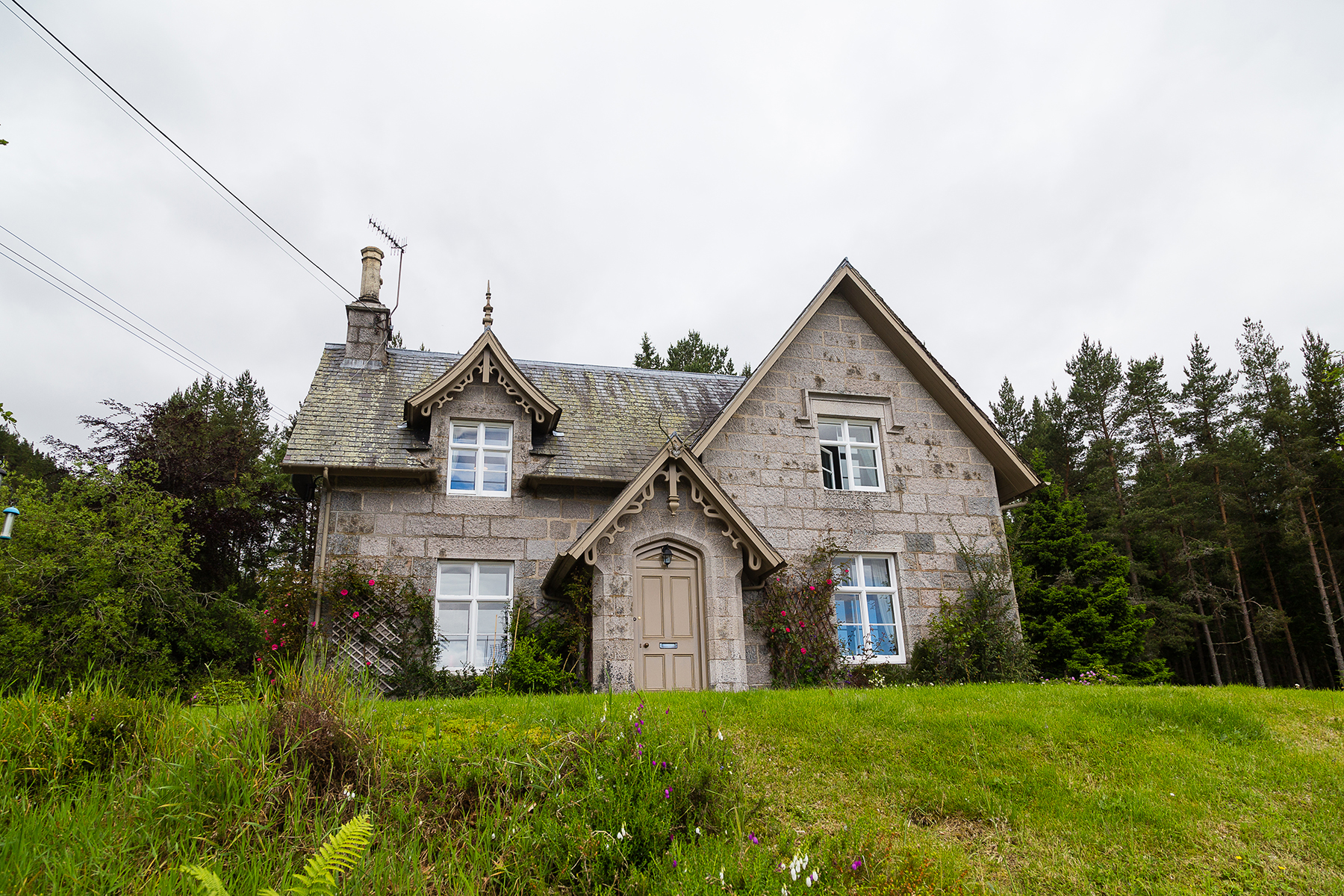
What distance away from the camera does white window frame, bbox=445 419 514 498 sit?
14.6 metres

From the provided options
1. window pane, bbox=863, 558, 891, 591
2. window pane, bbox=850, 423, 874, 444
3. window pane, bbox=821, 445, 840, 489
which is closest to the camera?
window pane, bbox=863, 558, 891, 591

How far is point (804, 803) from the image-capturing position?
261 inches

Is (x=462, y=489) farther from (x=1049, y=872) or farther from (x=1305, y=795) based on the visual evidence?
(x=1305, y=795)

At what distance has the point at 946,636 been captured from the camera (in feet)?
47.4

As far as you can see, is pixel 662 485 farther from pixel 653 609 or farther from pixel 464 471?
pixel 464 471

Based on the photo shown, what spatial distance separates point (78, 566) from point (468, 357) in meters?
9.63

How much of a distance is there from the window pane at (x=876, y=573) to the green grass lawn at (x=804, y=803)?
229 inches

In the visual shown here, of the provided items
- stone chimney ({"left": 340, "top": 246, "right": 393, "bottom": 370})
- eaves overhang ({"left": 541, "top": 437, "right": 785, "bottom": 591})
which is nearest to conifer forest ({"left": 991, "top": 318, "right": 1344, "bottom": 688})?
eaves overhang ({"left": 541, "top": 437, "right": 785, "bottom": 591})

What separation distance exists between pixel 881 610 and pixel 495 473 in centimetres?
810

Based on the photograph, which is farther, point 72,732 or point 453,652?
point 453,652

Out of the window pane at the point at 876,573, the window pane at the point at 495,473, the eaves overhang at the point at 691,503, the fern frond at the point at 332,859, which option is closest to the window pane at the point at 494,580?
the eaves overhang at the point at 691,503

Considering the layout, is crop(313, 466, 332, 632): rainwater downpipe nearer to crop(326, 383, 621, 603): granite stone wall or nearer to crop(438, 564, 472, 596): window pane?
crop(326, 383, 621, 603): granite stone wall

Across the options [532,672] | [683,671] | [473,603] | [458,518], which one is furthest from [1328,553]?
[458,518]

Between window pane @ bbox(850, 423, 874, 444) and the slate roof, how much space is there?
3204 millimetres
